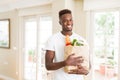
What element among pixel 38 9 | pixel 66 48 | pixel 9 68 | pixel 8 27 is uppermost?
pixel 38 9

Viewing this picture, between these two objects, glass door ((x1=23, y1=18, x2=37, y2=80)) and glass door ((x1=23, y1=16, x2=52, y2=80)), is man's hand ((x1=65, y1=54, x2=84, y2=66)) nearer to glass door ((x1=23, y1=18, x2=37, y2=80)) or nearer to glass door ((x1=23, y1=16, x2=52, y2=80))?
glass door ((x1=23, y1=16, x2=52, y2=80))

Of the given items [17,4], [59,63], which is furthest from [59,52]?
[17,4]

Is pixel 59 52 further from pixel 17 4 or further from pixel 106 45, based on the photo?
pixel 17 4

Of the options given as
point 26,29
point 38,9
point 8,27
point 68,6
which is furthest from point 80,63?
point 8,27

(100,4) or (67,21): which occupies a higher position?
(100,4)

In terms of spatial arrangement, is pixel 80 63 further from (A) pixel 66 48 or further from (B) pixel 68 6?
(B) pixel 68 6

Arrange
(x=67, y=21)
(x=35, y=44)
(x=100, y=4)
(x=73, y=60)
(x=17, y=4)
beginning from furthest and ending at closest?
(x=17, y=4), (x=35, y=44), (x=100, y=4), (x=67, y=21), (x=73, y=60)

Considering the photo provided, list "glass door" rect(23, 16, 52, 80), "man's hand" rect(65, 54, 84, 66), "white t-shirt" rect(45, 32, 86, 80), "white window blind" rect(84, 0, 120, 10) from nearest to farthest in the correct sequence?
"man's hand" rect(65, 54, 84, 66)
"white t-shirt" rect(45, 32, 86, 80)
"white window blind" rect(84, 0, 120, 10)
"glass door" rect(23, 16, 52, 80)

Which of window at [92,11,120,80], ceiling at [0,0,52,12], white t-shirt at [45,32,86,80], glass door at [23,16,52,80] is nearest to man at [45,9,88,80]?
white t-shirt at [45,32,86,80]

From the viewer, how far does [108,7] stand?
3.50 meters

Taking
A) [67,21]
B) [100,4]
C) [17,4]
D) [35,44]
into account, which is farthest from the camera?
[17,4]

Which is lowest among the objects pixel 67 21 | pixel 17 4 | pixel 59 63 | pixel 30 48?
pixel 30 48

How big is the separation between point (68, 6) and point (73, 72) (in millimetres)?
2754

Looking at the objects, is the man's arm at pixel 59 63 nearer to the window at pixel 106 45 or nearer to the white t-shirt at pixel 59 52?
the white t-shirt at pixel 59 52
